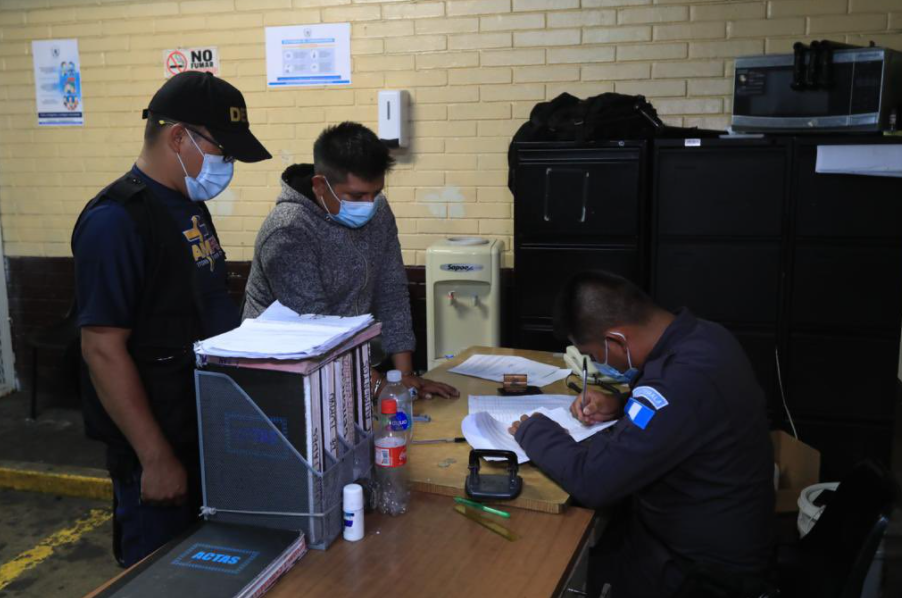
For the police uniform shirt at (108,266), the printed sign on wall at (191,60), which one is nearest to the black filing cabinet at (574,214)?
the printed sign on wall at (191,60)

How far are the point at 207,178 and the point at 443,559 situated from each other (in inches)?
44.3

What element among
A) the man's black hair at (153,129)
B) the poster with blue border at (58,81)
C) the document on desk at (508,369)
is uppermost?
the poster with blue border at (58,81)

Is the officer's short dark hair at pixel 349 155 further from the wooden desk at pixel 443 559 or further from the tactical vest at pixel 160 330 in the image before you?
the wooden desk at pixel 443 559

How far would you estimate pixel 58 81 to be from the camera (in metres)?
4.95

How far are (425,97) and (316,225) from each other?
2.25 m

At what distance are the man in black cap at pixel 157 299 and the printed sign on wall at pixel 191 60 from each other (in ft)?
9.54

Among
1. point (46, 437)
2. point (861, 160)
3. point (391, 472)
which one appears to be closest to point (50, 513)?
point (46, 437)

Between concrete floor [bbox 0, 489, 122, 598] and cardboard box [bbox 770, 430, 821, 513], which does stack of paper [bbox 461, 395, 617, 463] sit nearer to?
cardboard box [bbox 770, 430, 821, 513]

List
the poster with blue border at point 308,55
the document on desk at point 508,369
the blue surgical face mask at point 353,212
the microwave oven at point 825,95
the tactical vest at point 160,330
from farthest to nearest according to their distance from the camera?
the poster with blue border at point 308,55 → the microwave oven at point 825,95 → the document on desk at point 508,369 → the blue surgical face mask at point 353,212 → the tactical vest at point 160,330

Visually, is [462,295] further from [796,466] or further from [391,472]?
[391,472]

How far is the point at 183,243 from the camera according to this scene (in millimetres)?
1889

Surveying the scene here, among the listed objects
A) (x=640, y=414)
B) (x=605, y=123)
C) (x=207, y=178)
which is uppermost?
(x=605, y=123)

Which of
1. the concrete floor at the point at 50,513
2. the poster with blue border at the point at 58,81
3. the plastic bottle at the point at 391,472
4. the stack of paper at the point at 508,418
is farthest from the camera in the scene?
the poster with blue border at the point at 58,81

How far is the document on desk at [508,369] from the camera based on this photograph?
265cm
